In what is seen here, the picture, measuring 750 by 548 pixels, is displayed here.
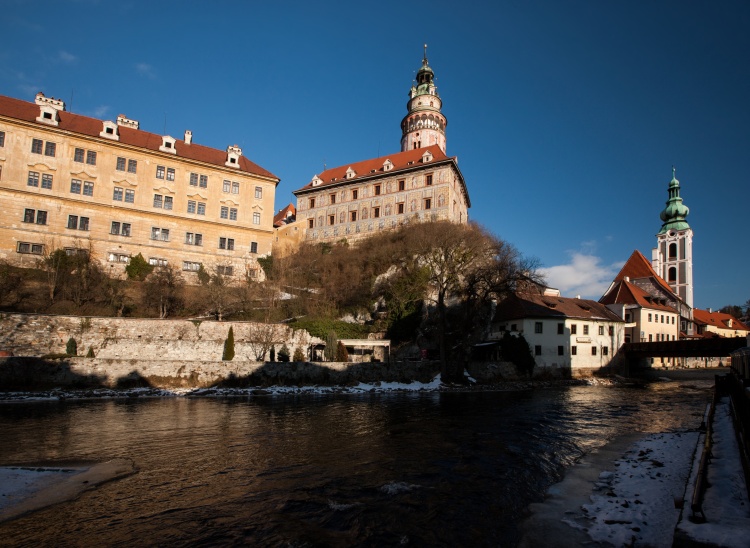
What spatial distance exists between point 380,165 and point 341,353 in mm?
37865

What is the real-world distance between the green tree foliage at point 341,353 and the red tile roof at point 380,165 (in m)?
32.1

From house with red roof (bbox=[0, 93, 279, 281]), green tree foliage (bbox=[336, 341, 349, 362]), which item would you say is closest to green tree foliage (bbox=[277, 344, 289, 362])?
green tree foliage (bbox=[336, 341, 349, 362])

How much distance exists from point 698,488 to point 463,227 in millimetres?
41113

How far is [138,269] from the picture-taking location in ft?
128

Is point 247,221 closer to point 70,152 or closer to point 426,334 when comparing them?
point 70,152

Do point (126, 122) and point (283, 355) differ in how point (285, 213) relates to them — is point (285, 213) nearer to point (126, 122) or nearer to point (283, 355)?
point (126, 122)

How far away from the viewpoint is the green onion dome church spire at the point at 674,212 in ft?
264

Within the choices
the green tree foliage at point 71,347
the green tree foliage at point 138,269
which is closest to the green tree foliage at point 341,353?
the green tree foliage at point 71,347

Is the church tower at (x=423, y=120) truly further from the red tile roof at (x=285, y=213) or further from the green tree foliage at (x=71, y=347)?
the green tree foliage at (x=71, y=347)

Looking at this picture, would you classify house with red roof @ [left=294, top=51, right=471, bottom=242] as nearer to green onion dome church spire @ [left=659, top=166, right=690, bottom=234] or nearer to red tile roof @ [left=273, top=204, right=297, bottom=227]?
red tile roof @ [left=273, top=204, right=297, bottom=227]

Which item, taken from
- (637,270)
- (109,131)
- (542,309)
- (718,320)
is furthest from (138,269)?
(718,320)

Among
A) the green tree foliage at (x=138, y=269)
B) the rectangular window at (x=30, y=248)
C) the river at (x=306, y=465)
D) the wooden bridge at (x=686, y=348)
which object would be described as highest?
the rectangular window at (x=30, y=248)

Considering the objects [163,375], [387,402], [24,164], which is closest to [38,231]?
[24,164]

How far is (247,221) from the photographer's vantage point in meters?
46.2
